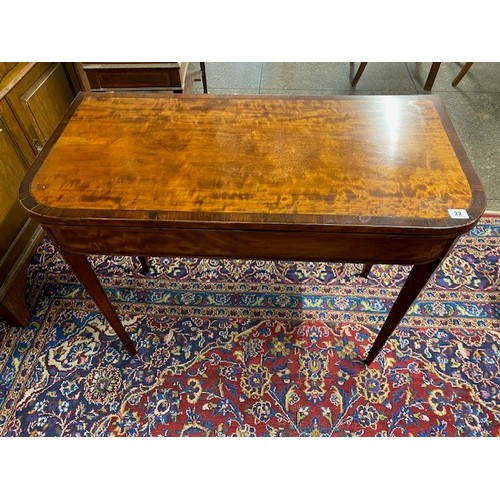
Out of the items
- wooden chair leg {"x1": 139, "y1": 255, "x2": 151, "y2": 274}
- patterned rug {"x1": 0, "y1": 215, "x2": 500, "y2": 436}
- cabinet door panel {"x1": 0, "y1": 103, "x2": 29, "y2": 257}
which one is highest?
cabinet door panel {"x1": 0, "y1": 103, "x2": 29, "y2": 257}

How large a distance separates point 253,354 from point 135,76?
5.21 ft

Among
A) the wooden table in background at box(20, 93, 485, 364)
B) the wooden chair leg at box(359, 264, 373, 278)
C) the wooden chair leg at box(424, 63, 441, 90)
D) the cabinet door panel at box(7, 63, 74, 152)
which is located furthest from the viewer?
the wooden chair leg at box(424, 63, 441, 90)

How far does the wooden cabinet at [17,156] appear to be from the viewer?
1.56 m

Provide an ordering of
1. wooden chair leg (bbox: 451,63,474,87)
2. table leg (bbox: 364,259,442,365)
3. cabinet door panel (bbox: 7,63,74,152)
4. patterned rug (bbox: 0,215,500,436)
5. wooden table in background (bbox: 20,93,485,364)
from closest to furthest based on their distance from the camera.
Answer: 1. wooden table in background (bbox: 20,93,485,364)
2. table leg (bbox: 364,259,442,365)
3. patterned rug (bbox: 0,215,500,436)
4. cabinet door panel (bbox: 7,63,74,152)
5. wooden chair leg (bbox: 451,63,474,87)

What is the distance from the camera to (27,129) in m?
1.72

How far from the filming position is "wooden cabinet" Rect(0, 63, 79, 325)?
5.12ft

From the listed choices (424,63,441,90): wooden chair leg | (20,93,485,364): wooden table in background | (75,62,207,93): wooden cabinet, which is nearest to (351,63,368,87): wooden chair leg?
(424,63,441,90): wooden chair leg

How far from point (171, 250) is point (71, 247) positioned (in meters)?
0.31

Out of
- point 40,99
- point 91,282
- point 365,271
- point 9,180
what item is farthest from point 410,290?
point 40,99

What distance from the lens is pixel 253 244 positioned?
41.1 inches

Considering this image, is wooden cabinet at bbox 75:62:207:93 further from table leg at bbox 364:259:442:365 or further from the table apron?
table leg at bbox 364:259:442:365

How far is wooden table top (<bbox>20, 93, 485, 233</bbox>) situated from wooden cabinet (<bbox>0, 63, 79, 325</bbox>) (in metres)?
0.48

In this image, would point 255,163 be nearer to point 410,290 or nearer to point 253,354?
point 410,290

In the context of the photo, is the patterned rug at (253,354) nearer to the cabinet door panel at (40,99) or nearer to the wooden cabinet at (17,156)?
the wooden cabinet at (17,156)
